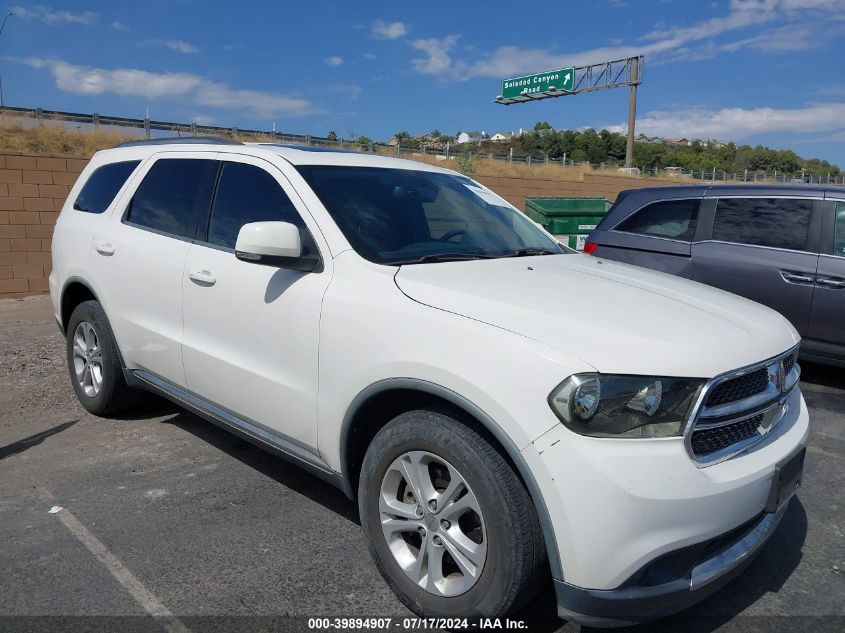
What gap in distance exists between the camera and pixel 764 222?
236 inches

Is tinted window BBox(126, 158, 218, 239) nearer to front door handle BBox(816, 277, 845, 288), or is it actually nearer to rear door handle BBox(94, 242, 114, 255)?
rear door handle BBox(94, 242, 114, 255)

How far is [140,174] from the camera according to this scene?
14.5ft

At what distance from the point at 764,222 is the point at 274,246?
481 centimetres

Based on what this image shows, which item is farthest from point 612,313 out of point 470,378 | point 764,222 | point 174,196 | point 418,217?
point 764,222

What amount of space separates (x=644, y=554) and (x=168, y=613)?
5.95ft

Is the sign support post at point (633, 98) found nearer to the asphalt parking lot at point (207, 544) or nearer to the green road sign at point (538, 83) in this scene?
the green road sign at point (538, 83)

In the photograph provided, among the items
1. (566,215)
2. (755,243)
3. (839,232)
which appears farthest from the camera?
(566,215)

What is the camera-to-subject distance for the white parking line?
2617 mm

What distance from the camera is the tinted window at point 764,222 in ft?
19.0

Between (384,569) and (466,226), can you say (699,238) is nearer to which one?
(466,226)

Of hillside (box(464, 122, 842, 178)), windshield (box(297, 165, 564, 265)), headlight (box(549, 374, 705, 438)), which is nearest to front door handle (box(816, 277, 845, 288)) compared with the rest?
windshield (box(297, 165, 564, 265))

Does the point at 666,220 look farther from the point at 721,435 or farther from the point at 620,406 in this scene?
the point at 620,406

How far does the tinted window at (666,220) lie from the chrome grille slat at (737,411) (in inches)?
154

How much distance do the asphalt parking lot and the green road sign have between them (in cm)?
3455
